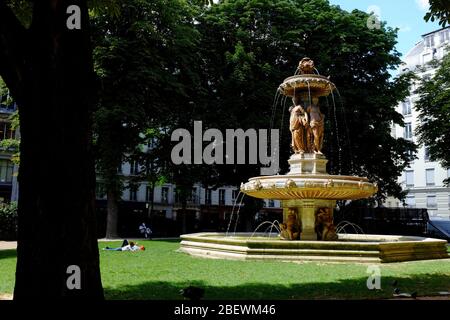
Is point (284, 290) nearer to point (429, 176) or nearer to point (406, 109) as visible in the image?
point (429, 176)

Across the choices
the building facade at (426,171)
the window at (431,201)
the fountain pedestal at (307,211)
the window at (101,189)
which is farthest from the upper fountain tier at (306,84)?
the window at (431,201)

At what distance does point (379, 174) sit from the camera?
30516mm

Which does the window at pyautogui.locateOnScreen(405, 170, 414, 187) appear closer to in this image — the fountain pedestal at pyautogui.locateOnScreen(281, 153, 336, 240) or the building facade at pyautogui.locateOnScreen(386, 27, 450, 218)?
the building facade at pyautogui.locateOnScreen(386, 27, 450, 218)

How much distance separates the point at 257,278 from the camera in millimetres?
8766

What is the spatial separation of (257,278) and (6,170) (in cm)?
3945

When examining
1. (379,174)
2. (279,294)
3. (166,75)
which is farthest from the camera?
(379,174)

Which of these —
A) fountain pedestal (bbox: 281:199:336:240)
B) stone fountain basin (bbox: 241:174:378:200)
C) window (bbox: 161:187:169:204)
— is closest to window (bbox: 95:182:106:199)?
fountain pedestal (bbox: 281:199:336:240)

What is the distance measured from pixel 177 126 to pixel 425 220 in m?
24.2

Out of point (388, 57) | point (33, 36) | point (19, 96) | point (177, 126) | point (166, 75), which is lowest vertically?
point (19, 96)

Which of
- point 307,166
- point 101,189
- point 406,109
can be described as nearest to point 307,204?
point 307,166

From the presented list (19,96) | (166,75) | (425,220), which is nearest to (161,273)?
(19,96)

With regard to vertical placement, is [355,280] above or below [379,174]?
below

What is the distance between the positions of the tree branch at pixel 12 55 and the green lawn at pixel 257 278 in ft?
11.1
